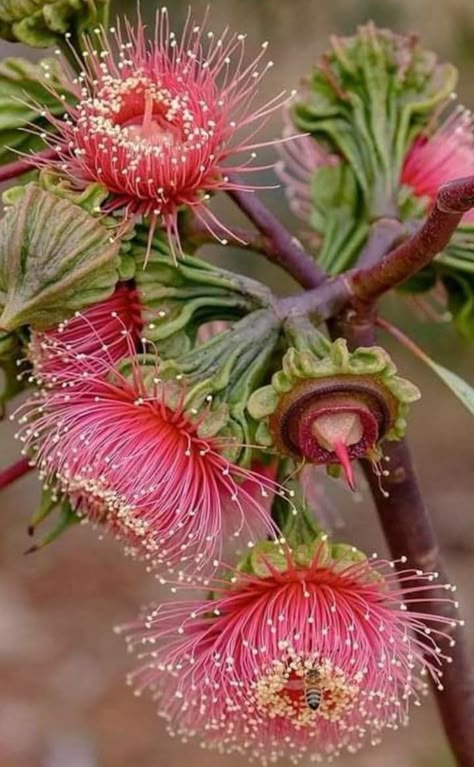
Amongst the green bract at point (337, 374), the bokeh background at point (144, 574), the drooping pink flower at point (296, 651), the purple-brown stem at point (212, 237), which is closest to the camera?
the green bract at point (337, 374)

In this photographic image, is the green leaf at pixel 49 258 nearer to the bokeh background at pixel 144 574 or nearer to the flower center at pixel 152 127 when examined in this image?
the flower center at pixel 152 127

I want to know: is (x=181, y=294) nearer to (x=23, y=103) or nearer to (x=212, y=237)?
(x=212, y=237)

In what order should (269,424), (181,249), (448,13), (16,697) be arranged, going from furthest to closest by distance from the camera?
(16,697)
(448,13)
(181,249)
(269,424)

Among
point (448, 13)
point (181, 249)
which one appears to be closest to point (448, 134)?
point (181, 249)

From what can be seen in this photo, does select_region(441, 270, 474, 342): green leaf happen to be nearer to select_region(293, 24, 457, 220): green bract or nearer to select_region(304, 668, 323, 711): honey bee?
select_region(293, 24, 457, 220): green bract

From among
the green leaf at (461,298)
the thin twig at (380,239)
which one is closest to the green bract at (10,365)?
the thin twig at (380,239)

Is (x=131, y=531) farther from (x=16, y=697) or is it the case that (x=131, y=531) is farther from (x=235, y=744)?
(x=16, y=697)
